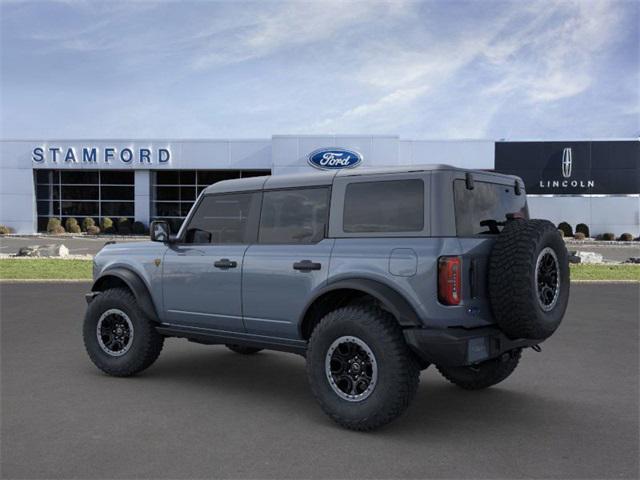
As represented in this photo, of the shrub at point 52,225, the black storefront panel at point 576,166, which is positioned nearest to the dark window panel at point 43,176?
the shrub at point 52,225

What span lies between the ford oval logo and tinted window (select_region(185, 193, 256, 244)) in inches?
1306

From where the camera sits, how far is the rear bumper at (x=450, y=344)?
4.68 meters

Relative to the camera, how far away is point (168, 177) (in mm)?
44969

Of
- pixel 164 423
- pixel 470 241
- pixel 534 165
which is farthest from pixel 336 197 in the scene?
pixel 534 165

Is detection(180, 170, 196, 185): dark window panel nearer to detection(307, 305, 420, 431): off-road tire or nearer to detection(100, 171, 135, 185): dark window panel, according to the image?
detection(100, 171, 135, 185): dark window panel

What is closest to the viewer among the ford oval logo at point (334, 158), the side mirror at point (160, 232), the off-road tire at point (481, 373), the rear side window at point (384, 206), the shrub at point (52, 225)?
the rear side window at point (384, 206)

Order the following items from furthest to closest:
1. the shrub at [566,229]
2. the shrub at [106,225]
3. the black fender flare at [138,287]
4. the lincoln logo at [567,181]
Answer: the shrub at [106,225] → the lincoln logo at [567,181] → the shrub at [566,229] → the black fender flare at [138,287]

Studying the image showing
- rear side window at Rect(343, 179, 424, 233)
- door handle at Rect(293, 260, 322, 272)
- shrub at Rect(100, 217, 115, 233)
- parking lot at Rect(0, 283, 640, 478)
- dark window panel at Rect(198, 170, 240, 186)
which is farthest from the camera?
dark window panel at Rect(198, 170, 240, 186)

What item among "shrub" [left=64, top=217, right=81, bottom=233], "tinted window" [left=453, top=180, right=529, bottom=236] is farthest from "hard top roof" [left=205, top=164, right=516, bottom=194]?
"shrub" [left=64, top=217, right=81, bottom=233]

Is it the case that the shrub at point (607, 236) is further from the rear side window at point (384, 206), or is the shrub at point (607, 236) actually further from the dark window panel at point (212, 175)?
the rear side window at point (384, 206)

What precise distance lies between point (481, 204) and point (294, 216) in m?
1.62

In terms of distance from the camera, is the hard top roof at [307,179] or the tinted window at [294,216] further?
the tinted window at [294,216]

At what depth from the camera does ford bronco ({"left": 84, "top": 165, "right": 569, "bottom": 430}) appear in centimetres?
480

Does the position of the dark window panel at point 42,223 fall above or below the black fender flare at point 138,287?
above
